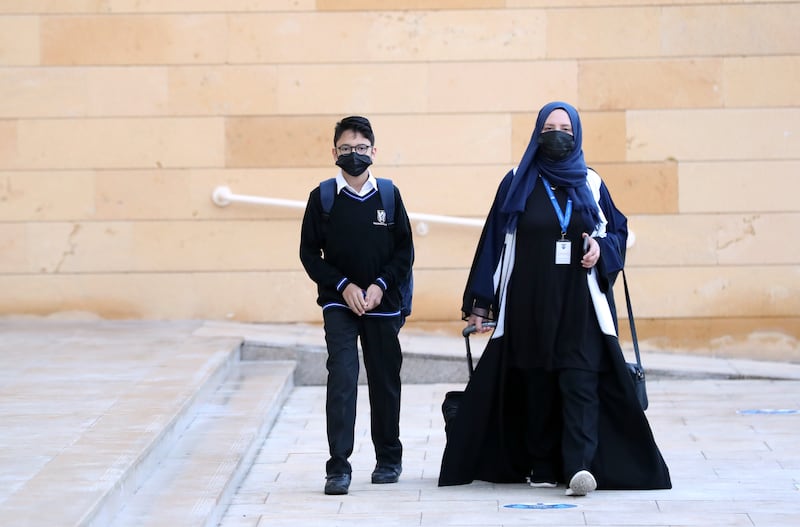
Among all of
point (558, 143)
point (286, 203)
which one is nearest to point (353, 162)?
point (558, 143)

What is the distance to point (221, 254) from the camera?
9.23m

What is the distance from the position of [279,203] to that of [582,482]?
14.2 feet

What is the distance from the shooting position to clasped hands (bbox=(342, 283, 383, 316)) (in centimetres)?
542

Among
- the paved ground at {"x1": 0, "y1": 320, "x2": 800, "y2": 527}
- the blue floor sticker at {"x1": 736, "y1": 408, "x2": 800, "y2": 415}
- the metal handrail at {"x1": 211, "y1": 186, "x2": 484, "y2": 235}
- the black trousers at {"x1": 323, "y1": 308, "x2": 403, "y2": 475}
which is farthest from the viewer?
the metal handrail at {"x1": 211, "y1": 186, "x2": 484, "y2": 235}

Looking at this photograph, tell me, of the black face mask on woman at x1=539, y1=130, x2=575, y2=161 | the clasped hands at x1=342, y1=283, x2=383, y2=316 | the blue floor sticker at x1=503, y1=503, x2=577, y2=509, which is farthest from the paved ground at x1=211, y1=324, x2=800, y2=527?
the black face mask on woman at x1=539, y1=130, x2=575, y2=161

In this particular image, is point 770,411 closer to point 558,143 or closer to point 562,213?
point 562,213

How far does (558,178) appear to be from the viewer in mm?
5430

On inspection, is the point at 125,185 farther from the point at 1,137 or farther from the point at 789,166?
the point at 789,166

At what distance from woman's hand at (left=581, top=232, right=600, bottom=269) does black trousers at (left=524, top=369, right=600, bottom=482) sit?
42cm

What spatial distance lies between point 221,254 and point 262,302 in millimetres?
427

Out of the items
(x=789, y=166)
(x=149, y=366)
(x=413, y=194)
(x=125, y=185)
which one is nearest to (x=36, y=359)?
(x=149, y=366)

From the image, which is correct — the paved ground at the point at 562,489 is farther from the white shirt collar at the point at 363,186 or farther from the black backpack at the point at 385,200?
the white shirt collar at the point at 363,186

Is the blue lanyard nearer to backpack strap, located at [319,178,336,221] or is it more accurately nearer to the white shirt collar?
the white shirt collar

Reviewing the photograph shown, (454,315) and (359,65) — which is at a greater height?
(359,65)
